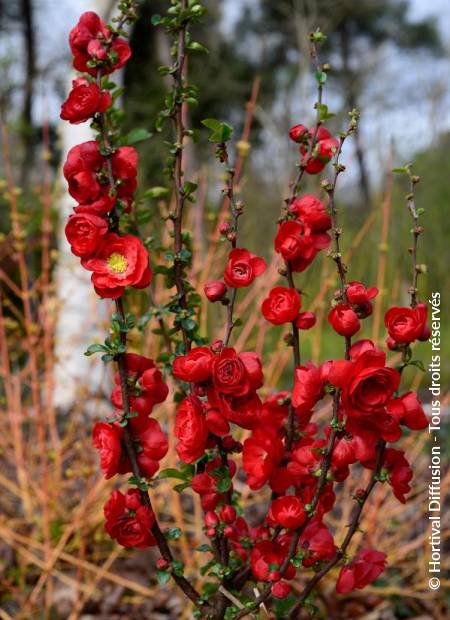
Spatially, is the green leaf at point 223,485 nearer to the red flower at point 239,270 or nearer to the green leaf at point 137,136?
the red flower at point 239,270

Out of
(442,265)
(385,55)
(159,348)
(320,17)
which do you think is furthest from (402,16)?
(159,348)

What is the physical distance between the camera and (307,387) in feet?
2.75

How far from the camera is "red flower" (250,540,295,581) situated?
35.3 inches

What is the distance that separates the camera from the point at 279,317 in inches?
34.4

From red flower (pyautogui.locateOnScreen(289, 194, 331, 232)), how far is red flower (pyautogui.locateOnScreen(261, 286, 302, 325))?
109 mm

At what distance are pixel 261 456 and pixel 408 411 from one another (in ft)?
0.63

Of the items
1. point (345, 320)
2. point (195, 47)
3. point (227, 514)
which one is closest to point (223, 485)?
point (227, 514)

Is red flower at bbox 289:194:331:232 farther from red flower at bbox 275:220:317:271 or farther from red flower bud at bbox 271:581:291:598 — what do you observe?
red flower bud at bbox 271:581:291:598

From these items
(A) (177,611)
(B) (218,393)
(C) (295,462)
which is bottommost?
(A) (177,611)

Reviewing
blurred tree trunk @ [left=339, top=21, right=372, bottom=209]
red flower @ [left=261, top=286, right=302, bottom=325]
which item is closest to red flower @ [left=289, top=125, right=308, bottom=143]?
red flower @ [left=261, top=286, right=302, bottom=325]

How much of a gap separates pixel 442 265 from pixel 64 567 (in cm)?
459

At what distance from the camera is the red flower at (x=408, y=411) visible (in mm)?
822

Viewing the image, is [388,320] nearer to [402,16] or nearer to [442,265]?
[442,265]

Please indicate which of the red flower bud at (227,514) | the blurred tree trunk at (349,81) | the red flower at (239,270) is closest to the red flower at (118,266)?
the red flower at (239,270)
